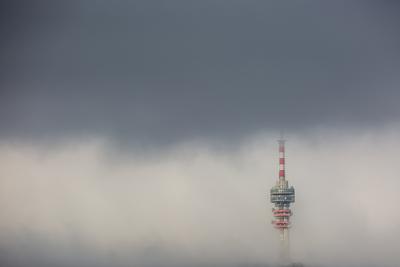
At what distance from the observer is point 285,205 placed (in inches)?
7151

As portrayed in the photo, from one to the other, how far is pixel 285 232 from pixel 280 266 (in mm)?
28324

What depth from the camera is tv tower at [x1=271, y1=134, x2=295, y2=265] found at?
172500mm

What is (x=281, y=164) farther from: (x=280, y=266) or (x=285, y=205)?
(x=280, y=266)

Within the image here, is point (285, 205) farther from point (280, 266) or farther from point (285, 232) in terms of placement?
point (280, 266)

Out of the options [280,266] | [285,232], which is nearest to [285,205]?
[285,232]

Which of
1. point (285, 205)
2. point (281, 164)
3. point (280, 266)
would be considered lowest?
point (280, 266)

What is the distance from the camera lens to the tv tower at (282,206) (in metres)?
172

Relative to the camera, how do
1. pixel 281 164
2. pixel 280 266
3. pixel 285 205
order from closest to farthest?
pixel 280 266
pixel 281 164
pixel 285 205

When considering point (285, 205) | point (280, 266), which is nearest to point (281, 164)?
point (285, 205)

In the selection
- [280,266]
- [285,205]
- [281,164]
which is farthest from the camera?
[285,205]

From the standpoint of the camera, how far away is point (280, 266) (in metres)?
155

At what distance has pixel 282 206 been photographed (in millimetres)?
181875

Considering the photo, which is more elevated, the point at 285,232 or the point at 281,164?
the point at 281,164

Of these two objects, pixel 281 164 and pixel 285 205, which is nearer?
pixel 281 164
